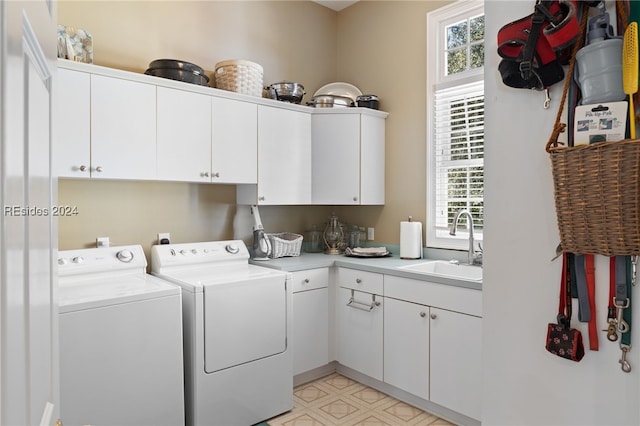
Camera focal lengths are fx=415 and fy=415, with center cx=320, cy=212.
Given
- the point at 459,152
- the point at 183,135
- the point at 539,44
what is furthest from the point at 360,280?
the point at 539,44

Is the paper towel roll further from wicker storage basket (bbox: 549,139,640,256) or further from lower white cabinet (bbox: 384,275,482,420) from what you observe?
wicker storage basket (bbox: 549,139,640,256)

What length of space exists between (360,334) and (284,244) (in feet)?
3.02

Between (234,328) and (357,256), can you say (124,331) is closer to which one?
(234,328)

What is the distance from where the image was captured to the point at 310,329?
3.03 meters

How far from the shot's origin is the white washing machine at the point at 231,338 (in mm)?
2307

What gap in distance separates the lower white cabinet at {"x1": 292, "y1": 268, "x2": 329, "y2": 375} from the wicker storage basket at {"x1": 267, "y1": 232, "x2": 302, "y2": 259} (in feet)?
1.30

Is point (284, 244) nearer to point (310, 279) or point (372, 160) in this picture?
point (310, 279)

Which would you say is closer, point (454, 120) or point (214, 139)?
point (214, 139)

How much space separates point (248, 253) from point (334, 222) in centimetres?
88

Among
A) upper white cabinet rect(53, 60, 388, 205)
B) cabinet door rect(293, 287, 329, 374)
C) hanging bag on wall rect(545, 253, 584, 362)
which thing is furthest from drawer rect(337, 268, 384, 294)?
hanging bag on wall rect(545, 253, 584, 362)

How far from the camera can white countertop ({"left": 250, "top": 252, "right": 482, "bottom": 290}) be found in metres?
2.69

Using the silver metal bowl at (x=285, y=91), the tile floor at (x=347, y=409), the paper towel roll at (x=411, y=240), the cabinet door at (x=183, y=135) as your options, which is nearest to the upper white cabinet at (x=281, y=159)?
the silver metal bowl at (x=285, y=91)

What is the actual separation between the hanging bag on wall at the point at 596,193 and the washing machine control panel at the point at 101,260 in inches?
95.3

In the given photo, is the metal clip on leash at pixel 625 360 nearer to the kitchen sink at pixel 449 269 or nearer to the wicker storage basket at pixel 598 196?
the wicker storage basket at pixel 598 196
